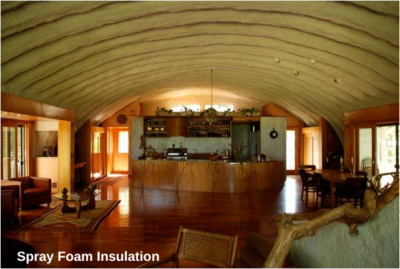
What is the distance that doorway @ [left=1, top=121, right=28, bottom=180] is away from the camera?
8.53 meters

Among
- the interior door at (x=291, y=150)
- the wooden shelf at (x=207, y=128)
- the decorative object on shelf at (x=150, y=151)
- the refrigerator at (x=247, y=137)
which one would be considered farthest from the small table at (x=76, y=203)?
the interior door at (x=291, y=150)

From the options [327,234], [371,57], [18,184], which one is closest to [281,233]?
[327,234]

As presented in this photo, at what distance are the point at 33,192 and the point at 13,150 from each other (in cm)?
241

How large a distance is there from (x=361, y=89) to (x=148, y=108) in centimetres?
954

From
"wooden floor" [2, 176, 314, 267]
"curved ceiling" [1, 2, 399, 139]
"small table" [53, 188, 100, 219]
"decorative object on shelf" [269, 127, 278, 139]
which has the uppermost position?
"curved ceiling" [1, 2, 399, 139]

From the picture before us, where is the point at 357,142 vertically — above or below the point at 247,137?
below

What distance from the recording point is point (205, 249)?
8.46 feet

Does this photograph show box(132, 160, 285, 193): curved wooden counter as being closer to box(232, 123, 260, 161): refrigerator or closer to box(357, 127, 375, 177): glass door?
box(357, 127, 375, 177): glass door

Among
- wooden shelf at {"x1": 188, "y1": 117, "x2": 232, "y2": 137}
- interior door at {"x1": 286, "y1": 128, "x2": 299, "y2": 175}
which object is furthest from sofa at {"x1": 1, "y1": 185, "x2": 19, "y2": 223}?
interior door at {"x1": 286, "y1": 128, "x2": 299, "y2": 175}

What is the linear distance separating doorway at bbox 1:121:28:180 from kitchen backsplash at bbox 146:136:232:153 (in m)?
5.02

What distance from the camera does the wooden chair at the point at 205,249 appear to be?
8.08ft

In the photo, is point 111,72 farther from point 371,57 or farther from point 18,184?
point 371,57

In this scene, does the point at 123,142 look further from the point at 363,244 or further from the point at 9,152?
the point at 363,244

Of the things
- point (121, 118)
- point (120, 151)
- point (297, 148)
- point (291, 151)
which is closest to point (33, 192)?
point (121, 118)
